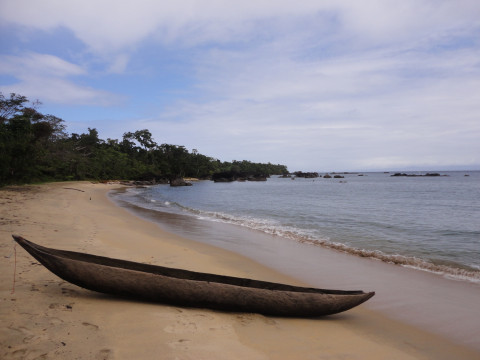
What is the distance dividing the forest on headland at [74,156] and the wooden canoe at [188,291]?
23565 millimetres

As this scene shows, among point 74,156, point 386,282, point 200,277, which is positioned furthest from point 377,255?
point 74,156

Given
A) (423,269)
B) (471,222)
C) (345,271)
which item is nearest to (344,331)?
(345,271)

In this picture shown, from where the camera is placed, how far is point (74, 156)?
4588cm

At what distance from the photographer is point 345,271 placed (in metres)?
7.10

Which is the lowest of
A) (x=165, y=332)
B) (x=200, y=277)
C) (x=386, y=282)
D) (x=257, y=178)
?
(x=386, y=282)

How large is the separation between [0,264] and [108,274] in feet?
9.71

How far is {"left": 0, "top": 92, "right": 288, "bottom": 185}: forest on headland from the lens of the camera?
24656 mm

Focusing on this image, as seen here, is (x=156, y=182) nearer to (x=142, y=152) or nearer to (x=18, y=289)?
(x=142, y=152)

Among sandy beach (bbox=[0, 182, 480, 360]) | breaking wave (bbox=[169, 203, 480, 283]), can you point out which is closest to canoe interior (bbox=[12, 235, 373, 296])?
sandy beach (bbox=[0, 182, 480, 360])

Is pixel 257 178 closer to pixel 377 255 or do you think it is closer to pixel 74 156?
pixel 74 156

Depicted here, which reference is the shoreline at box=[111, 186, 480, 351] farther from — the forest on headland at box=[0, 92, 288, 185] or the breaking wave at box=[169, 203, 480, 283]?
the forest on headland at box=[0, 92, 288, 185]

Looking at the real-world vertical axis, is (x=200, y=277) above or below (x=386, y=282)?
above

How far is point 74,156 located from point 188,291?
4926cm

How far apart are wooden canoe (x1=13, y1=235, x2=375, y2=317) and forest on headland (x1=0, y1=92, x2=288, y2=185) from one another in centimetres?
2356
